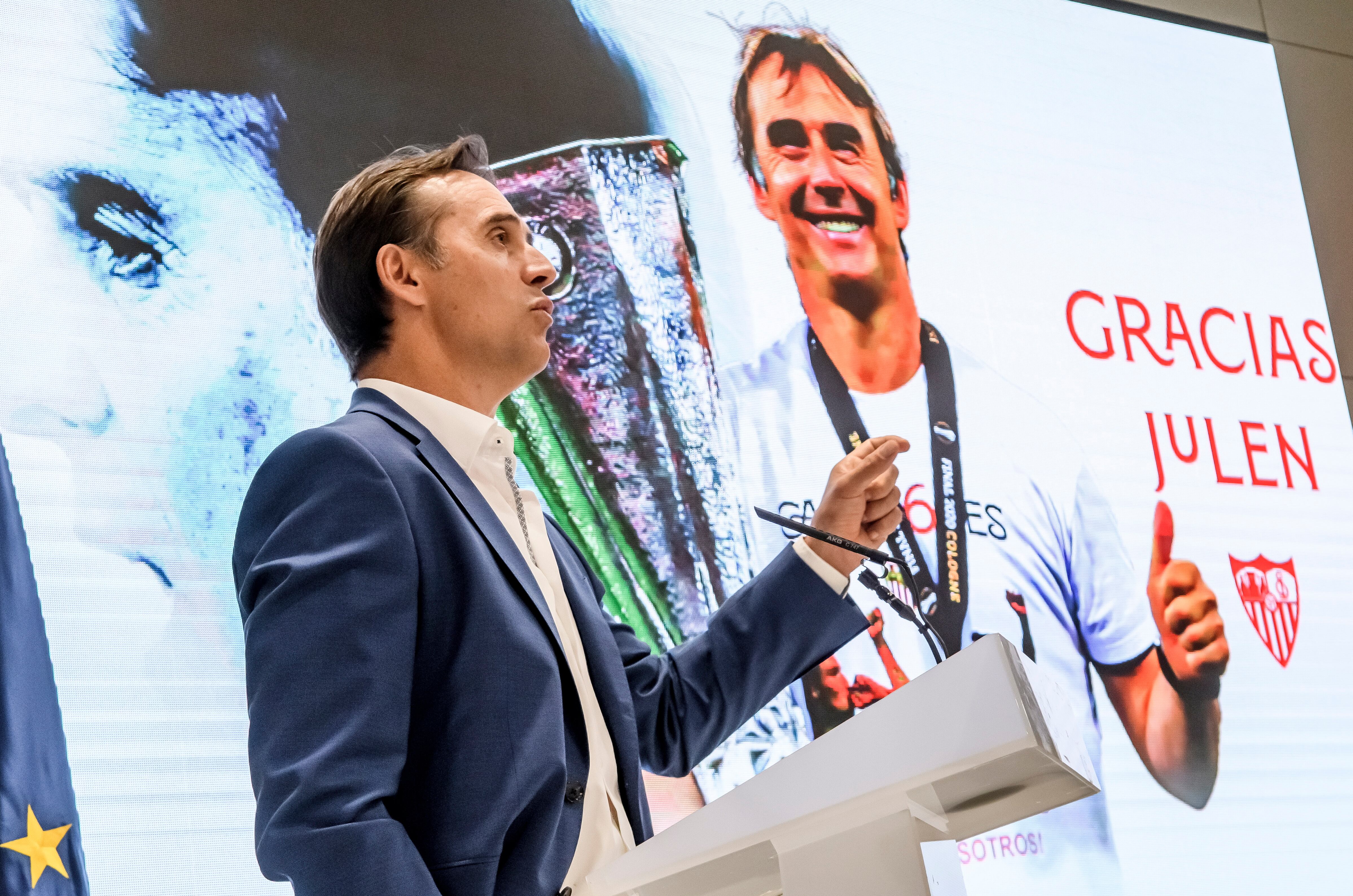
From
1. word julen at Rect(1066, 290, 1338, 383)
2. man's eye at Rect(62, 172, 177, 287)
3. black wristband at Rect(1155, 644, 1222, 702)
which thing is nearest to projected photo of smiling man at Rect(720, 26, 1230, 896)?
black wristband at Rect(1155, 644, 1222, 702)

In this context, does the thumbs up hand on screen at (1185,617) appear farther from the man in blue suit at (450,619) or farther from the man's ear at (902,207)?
the man in blue suit at (450,619)

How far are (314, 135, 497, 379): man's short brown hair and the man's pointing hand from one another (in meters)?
0.55

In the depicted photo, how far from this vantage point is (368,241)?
150 cm

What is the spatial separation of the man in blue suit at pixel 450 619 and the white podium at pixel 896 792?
0.17m

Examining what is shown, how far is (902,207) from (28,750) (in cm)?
199

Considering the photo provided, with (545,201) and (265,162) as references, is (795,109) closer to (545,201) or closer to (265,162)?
(545,201)

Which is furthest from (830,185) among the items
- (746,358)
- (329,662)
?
(329,662)

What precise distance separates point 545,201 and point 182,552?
0.93m

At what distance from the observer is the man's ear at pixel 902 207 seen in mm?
2721

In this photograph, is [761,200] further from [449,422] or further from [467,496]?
[467,496]


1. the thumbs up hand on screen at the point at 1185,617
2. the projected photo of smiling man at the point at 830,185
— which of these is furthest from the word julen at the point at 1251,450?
the projected photo of smiling man at the point at 830,185

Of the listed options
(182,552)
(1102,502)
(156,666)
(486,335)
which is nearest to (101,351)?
(182,552)

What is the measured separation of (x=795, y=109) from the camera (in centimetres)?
266

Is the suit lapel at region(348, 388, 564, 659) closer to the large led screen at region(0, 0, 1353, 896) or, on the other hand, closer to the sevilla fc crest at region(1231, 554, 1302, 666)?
the large led screen at region(0, 0, 1353, 896)
